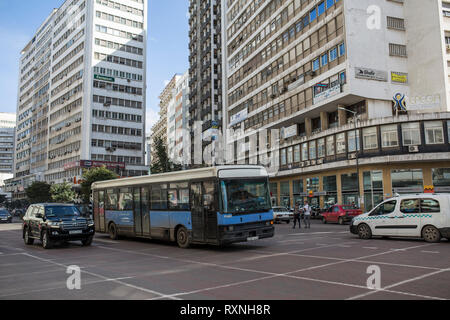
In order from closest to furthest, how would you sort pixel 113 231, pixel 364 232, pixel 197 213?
pixel 197 213 → pixel 364 232 → pixel 113 231

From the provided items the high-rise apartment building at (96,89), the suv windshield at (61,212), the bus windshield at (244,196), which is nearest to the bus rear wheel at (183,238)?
the bus windshield at (244,196)

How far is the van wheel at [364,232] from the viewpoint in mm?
15883

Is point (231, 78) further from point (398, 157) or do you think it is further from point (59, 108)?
point (59, 108)

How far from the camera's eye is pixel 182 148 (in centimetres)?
9006

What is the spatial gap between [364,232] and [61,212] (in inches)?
484

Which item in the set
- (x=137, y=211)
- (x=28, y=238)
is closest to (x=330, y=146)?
(x=137, y=211)

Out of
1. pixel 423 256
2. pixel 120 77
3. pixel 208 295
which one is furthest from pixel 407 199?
pixel 120 77

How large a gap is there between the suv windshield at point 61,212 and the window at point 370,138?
28.7m

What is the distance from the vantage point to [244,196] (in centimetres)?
1343

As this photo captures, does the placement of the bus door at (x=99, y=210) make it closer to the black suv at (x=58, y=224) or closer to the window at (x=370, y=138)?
the black suv at (x=58, y=224)

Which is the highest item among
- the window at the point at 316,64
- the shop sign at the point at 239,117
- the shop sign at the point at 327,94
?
the window at the point at 316,64

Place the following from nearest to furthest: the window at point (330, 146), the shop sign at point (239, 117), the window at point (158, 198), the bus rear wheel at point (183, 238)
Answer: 1. the bus rear wheel at point (183, 238)
2. the window at point (158, 198)
3. the window at point (330, 146)
4. the shop sign at point (239, 117)

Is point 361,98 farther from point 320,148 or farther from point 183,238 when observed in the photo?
point 183,238

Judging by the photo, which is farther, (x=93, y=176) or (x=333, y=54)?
(x=93, y=176)
